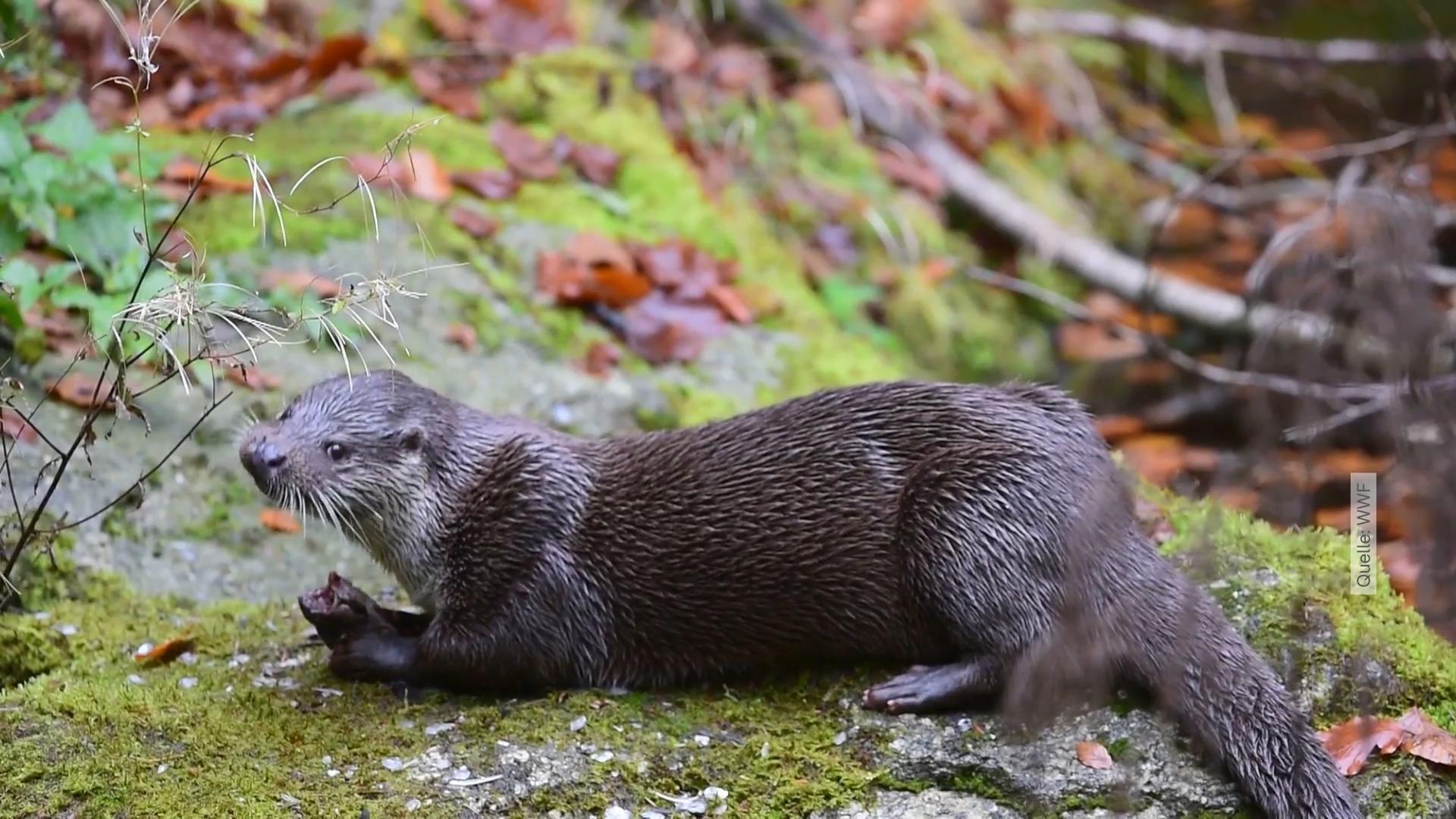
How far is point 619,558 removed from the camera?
326cm

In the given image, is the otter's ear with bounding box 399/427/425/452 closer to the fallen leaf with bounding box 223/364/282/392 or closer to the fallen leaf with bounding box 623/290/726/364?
the fallen leaf with bounding box 223/364/282/392

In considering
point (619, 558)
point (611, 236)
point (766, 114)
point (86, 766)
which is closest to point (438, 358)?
point (611, 236)

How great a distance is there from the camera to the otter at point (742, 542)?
3.01 metres

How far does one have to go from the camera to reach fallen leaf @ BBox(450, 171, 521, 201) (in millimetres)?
5507

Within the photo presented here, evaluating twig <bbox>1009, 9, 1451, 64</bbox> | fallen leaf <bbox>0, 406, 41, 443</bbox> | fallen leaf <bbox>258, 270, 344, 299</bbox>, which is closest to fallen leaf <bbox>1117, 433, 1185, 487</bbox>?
fallen leaf <bbox>258, 270, 344, 299</bbox>

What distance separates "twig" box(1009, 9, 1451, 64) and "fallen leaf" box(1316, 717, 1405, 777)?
5948mm

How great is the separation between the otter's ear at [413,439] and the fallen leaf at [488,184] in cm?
239

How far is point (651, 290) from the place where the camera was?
538 cm

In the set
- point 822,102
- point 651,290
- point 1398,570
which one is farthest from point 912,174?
point 1398,570

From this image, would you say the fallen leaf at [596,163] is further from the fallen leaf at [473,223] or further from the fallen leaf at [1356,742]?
the fallen leaf at [1356,742]

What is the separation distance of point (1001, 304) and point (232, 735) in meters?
4.39

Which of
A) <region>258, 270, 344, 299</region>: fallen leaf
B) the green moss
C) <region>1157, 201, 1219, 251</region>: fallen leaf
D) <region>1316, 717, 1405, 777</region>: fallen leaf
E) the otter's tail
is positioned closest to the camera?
the otter's tail

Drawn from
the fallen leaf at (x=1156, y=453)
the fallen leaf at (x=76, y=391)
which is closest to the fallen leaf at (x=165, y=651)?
the fallen leaf at (x=76, y=391)

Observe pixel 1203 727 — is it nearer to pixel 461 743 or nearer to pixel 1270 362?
pixel 461 743
